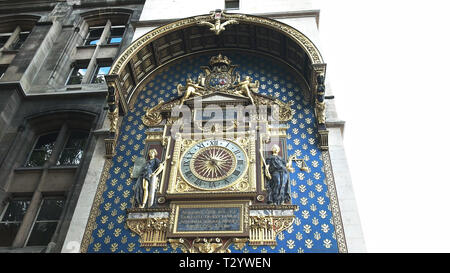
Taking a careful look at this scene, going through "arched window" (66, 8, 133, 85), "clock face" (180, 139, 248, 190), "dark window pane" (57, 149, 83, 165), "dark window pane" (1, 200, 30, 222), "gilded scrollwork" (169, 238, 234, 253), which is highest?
"arched window" (66, 8, 133, 85)

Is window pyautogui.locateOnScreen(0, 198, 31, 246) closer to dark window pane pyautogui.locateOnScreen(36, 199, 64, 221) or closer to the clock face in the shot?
dark window pane pyautogui.locateOnScreen(36, 199, 64, 221)

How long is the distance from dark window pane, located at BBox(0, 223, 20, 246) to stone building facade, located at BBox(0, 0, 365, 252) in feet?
0.11

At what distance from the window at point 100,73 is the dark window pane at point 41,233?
6320 mm

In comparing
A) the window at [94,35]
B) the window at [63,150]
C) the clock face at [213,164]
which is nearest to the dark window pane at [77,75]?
the window at [94,35]

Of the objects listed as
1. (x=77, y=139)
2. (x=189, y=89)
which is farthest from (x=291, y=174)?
(x=77, y=139)

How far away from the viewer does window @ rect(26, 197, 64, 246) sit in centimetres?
1227

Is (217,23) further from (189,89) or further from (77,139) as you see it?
(77,139)

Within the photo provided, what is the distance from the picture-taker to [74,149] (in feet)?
48.3

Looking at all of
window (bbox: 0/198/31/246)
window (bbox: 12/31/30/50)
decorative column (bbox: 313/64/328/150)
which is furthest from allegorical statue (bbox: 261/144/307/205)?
window (bbox: 12/31/30/50)

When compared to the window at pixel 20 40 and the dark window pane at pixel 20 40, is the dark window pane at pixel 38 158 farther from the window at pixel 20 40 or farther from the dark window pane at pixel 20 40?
the dark window pane at pixel 20 40

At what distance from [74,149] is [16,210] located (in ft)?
9.04

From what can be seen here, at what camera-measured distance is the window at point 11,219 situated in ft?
41.0
